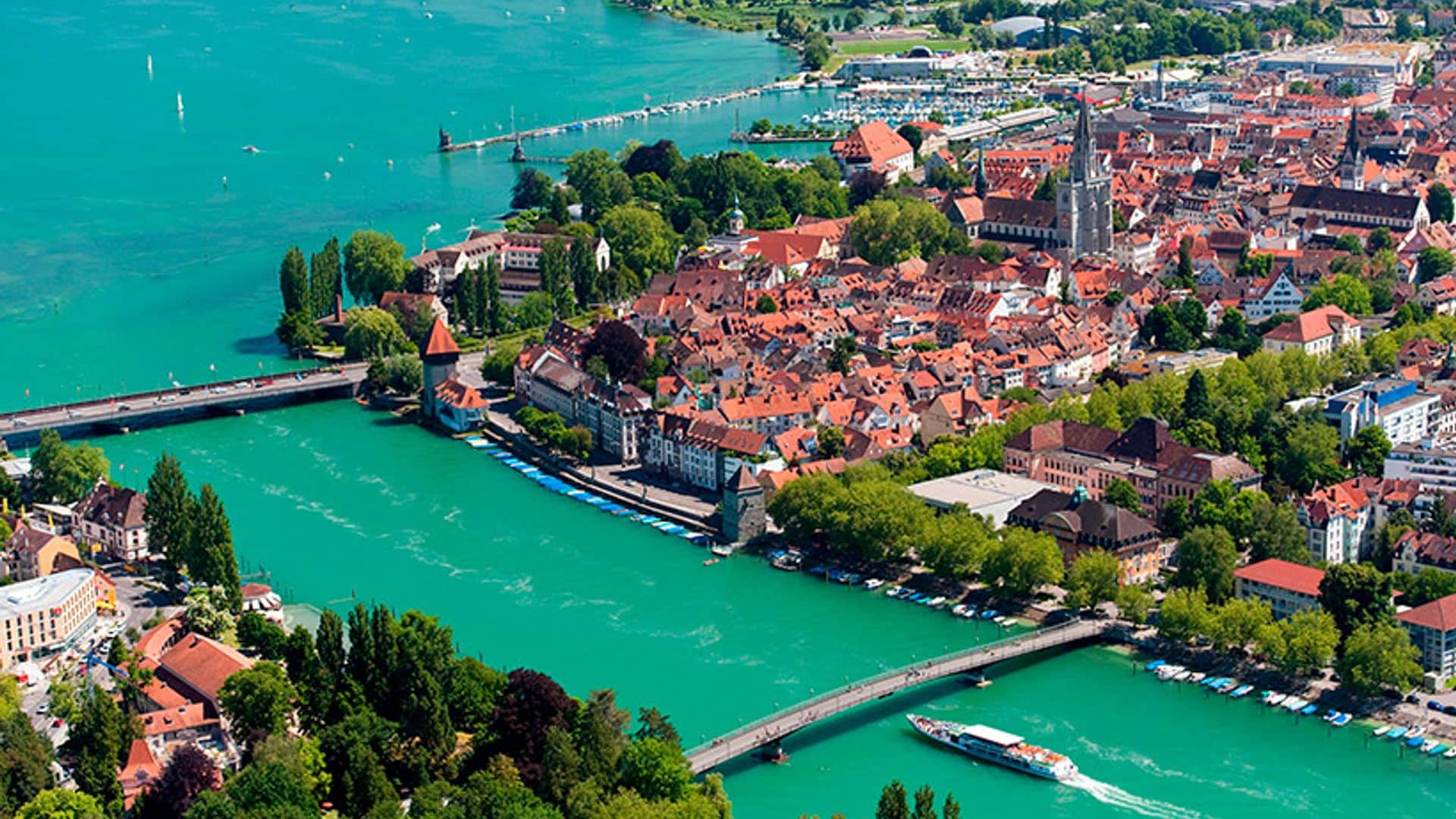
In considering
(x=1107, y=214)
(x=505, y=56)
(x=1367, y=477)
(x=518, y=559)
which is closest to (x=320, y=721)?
(x=518, y=559)

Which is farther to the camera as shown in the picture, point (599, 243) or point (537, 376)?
point (599, 243)


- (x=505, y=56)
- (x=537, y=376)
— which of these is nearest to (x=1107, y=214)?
(x=537, y=376)

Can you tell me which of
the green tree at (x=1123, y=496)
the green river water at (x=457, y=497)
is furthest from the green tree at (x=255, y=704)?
the green tree at (x=1123, y=496)

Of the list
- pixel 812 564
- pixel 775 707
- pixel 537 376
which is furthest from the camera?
pixel 537 376

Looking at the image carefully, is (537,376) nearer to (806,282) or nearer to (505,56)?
(806,282)

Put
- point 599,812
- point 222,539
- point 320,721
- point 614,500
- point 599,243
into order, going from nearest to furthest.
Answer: point 599,812 < point 320,721 < point 222,539 < point 614,500 < point 599,243

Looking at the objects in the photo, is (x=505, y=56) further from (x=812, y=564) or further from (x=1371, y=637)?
(x=1371, y=637)
